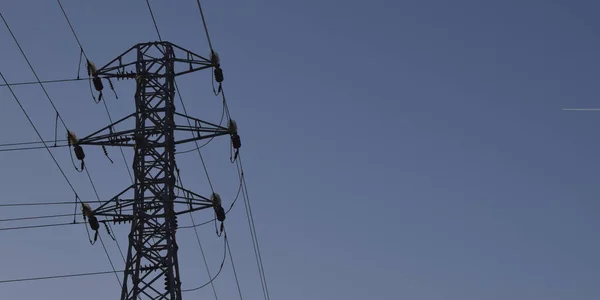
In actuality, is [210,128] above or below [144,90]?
below

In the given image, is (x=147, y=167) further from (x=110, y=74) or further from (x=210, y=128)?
(x=110, y=74)

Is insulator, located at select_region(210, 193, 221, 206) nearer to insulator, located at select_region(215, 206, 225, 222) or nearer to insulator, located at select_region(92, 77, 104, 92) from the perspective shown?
insulator, located at select_region(215, 206, 225, 222)

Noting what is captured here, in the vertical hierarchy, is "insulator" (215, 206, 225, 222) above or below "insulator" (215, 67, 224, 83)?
below

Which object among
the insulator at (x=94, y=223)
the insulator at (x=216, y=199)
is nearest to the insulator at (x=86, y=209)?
the insulator at (x=94, y=223)

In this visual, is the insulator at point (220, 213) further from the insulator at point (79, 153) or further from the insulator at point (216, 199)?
the insulator at point (79, 153)

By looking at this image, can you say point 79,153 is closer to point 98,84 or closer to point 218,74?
point 98,84

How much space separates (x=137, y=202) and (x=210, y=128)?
128 inches

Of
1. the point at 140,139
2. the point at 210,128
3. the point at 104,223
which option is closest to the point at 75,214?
the point at 104,223

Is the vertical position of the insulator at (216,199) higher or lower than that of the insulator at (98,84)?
lower

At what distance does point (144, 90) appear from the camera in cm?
2961

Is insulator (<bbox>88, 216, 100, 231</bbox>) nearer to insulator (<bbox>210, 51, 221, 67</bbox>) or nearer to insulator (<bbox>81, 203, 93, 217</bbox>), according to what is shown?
insulator (<bbox>81, 203, 93, 217</bbox>)

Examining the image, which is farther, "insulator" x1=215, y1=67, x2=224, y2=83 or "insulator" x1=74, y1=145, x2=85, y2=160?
"insulator" x1=215, y1=67, x2=224, y2=83

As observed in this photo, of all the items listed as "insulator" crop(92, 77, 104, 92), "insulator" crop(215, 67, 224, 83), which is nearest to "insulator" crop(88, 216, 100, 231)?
"insulator" crop(92, 77, 104, 92)

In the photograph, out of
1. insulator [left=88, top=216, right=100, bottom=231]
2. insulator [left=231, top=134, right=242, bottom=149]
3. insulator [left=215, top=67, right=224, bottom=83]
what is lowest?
insulator [left=88, top=216, right=100, bottom=231]
